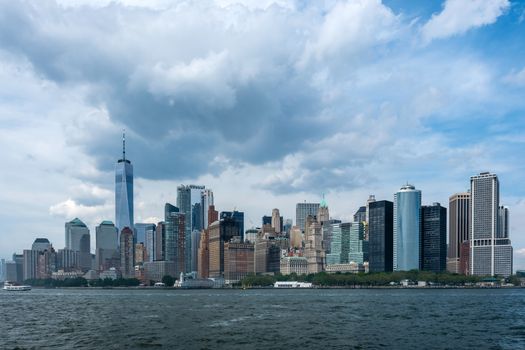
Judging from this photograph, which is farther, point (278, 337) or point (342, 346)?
point (278, 337)

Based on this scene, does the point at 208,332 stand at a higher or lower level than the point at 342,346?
higher

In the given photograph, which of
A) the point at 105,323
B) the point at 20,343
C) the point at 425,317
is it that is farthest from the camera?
the point at 425,317

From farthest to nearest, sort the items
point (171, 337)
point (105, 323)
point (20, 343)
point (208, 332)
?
point (105, 323) < point (208, 332) < point (171, 337) < point (20, 343)

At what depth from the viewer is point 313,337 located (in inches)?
3086

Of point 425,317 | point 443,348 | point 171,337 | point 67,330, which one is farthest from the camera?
point 425,317

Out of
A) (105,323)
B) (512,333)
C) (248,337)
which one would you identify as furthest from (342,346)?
(105,323)

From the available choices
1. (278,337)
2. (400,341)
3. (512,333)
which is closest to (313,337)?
(278,337)

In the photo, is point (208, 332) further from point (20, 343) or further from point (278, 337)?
point (20, 343)

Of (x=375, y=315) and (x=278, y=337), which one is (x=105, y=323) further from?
(x=375, y=315)

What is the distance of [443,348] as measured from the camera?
6919 centimetres

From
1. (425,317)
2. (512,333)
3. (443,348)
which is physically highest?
(425,317)

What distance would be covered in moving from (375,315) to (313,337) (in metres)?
41.2

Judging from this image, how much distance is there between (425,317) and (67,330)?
6615 cm

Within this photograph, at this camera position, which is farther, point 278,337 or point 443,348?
point 278,337
